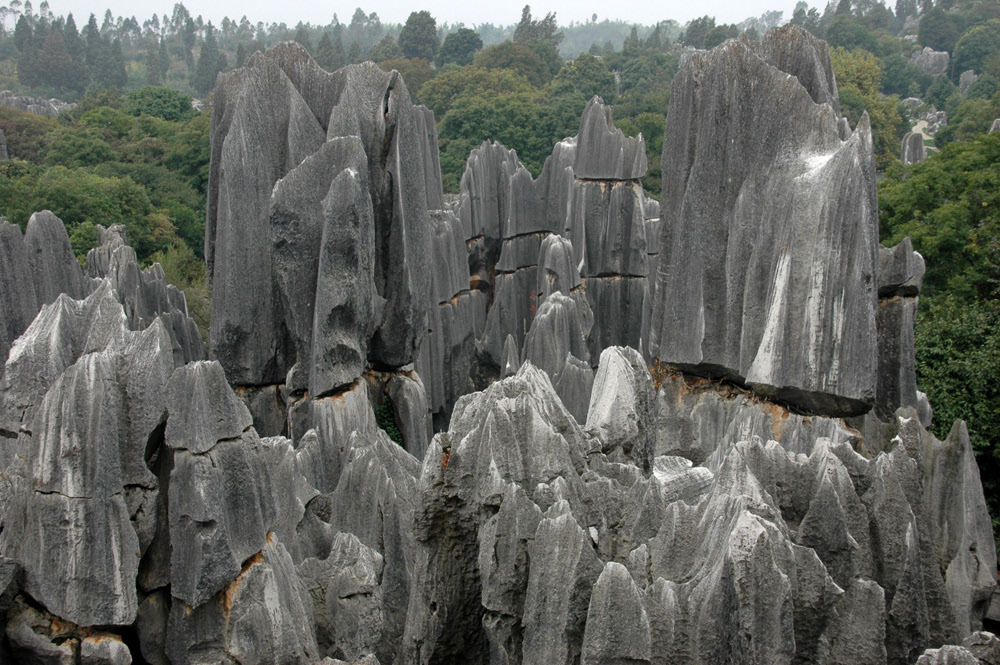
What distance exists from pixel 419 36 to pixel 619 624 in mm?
92044

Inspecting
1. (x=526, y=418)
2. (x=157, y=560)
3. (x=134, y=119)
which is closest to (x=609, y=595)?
(x=526, y=418)

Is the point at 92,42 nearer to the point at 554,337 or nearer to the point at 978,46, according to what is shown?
the point at 978,46

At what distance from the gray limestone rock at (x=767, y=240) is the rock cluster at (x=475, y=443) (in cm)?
3

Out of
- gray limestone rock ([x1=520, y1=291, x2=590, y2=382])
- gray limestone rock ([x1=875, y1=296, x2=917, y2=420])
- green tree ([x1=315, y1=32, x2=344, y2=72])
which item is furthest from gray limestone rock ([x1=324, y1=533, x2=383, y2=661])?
green tree ([x1=315, y1=32, x2=344, y2=72])

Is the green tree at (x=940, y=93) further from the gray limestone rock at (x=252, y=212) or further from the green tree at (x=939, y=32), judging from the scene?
the gray limestone rock at (x=252, y=212)

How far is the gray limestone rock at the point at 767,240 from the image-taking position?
25.5ft

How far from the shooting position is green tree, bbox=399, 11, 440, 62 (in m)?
89.9

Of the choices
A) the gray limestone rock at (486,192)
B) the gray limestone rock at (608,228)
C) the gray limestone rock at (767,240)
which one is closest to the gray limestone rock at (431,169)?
the gray limestone rock at (608,228)

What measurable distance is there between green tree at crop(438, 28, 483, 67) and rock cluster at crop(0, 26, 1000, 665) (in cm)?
8009

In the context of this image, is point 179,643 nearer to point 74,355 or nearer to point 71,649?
point 71,649

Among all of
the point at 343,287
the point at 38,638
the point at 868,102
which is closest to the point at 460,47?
the point at 868,102

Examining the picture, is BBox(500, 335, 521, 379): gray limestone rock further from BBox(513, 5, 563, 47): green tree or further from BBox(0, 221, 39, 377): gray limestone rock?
BBox(513, 5, 563, 47): green tree

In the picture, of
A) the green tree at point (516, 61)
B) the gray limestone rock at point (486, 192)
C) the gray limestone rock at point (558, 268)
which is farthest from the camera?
the green tree at point (516, 61)

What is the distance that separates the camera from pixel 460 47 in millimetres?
89062
